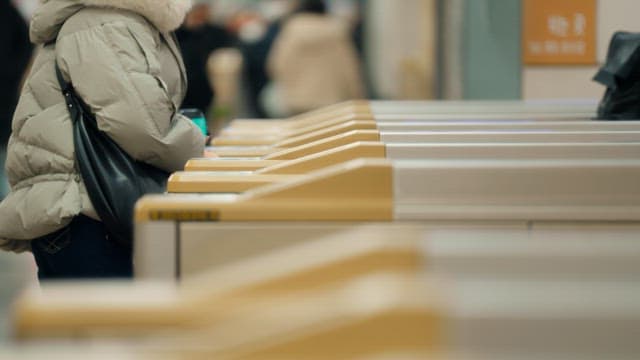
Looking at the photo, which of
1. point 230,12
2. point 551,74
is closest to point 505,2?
point 551,74

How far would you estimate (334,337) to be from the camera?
1390 mm

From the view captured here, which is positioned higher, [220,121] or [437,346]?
[437,346]

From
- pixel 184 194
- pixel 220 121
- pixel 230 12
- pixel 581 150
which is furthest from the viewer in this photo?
pixel 230 12

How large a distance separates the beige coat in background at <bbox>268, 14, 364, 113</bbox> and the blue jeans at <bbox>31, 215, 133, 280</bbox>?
711 centimetres

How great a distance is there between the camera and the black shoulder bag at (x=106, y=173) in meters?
3.49

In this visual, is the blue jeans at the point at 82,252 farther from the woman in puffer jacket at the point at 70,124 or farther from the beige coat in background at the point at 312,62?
the beige coat in background at the point at 312,62

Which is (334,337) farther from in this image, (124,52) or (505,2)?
(505,2)

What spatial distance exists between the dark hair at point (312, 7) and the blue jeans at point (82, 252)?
705 centimetres

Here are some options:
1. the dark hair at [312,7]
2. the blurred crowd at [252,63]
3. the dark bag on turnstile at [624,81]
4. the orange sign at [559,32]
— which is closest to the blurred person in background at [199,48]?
the blurred crowd at [252,63]

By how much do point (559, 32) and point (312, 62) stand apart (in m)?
4.65

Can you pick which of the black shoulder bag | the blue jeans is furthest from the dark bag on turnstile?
the blue jeans

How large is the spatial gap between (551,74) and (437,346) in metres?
5.14

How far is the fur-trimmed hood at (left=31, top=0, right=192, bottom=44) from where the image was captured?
11.9ft

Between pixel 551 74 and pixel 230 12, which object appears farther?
pixel 230 12
